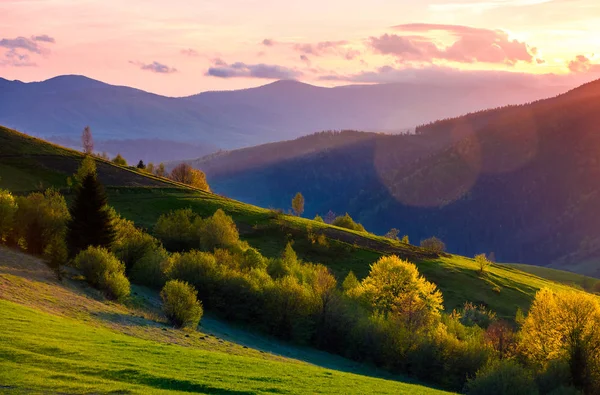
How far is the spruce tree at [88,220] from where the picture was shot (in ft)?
197

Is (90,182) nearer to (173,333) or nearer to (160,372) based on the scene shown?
(173,333)

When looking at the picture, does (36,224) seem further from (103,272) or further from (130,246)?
(103,272)

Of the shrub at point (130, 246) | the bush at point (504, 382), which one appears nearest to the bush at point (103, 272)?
the shrub at point (130, 246)

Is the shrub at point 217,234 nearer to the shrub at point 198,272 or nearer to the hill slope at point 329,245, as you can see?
the shrub at point 198,272

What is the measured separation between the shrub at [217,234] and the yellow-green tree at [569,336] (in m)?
45.2

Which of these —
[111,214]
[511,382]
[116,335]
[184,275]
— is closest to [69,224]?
[111,214]

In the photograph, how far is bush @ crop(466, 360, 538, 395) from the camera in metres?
45.1

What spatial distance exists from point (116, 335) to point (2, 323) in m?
Result: 7.07

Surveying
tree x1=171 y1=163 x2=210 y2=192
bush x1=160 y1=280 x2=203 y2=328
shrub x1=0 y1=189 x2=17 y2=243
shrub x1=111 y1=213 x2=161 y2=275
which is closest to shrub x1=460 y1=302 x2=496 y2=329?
shrub x1=111 y1=213 x2=161 y2=275

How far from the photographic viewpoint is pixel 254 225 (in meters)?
116

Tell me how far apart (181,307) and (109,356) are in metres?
18.8

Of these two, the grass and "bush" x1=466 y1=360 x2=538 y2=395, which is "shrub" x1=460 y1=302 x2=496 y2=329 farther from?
the grass

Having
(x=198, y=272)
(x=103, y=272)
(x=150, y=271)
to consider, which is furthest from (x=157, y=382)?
(x=150, y=271)

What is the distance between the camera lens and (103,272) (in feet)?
170
